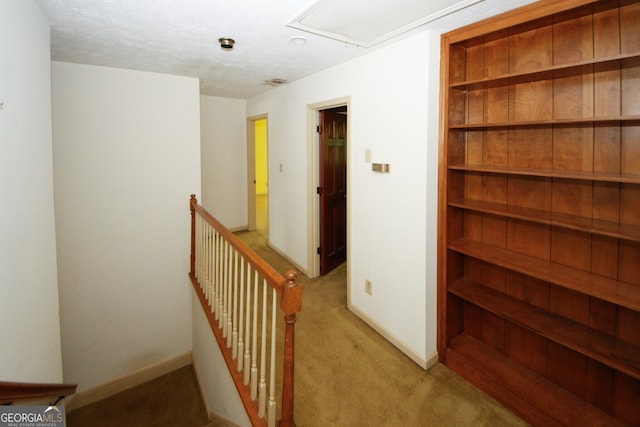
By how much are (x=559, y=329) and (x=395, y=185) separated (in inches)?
52.3

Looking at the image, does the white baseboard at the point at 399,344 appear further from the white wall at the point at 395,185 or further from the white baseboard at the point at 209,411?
the white baseboard at the point at 209,411

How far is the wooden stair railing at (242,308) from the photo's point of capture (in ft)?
4.57

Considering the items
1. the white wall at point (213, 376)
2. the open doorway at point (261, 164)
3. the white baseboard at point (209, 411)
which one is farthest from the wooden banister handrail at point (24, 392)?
the open doorway at point (261, 164)

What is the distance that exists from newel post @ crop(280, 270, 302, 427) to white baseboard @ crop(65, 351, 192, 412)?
8.75ft

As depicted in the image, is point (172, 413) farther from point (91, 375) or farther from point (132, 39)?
point (132, 39)

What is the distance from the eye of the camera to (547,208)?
1.92m

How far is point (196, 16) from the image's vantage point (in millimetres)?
1919

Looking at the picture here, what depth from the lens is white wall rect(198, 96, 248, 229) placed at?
5.13 metres

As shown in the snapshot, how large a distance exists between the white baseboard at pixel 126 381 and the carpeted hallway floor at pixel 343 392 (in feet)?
0.23

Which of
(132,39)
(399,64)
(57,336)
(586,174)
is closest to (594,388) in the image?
(586,174)

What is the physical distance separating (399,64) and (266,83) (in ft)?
6.77

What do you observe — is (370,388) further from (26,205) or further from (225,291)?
(26,205)

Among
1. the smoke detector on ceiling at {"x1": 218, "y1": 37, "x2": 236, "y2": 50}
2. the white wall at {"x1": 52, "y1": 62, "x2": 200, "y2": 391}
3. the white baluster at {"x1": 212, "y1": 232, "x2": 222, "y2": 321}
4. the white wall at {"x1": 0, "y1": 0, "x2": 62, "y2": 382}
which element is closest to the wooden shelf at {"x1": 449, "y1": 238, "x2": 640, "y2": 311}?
the white baluster at {"x1": 212, "y1": 232, "x2": 222, "y2": 321}

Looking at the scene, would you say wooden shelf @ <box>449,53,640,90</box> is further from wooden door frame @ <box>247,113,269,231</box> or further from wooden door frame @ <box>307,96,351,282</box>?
wooden door frame @ <box>247,113,269,231</box>
